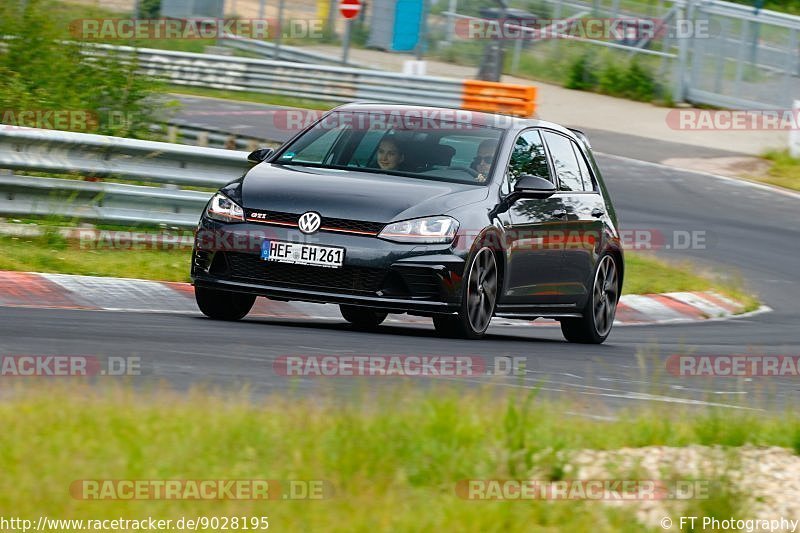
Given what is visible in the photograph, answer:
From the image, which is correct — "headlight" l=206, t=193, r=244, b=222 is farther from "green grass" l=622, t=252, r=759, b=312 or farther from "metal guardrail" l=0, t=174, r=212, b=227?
"green grass" l=622, t=252, r=759, b=312

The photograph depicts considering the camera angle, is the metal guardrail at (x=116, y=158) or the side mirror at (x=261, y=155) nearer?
the side mirror at (x=261, y=155)

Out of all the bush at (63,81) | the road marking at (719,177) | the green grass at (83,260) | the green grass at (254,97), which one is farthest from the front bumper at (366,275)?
the green grass at (254,97)

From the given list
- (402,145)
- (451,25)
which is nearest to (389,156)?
(402,145)

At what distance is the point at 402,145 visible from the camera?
10539 millimetres

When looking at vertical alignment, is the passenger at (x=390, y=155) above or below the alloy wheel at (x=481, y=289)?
above

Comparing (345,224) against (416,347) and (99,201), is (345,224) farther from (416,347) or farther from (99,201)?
(99,201)

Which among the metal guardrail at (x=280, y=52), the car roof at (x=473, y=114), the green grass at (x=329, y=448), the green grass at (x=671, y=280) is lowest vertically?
the metal guardrail at (x=280, y=52)

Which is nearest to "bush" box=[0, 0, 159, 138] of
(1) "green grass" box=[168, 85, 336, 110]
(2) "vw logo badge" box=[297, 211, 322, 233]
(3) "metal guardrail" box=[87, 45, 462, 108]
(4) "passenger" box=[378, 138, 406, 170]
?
(4) "passenger" box=[378, 138, 406, 170]

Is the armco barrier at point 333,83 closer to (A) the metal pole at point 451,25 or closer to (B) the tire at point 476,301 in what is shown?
(A) the metal pole at point 451,25

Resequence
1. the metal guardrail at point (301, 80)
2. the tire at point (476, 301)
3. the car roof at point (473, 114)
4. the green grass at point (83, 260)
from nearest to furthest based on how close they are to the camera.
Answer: the tire at point (476, 301) → the car roof at point (473, 114) → the green grass at point (83, 260) → the metal guardrail at point (301, 80)

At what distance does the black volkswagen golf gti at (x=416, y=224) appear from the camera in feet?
31.1

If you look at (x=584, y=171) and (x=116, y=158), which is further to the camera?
(x=116, y=158)

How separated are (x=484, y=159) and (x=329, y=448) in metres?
5.44

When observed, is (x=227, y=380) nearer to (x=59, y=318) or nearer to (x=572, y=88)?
(x=59, y=318)
